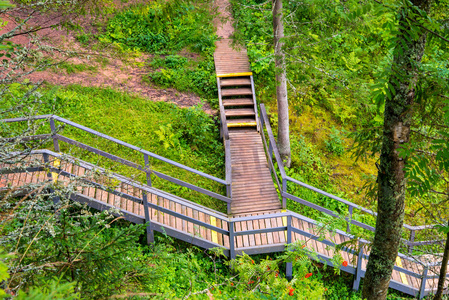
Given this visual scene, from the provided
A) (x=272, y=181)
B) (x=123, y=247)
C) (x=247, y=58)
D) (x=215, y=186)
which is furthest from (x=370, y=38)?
(x=123, y=247)

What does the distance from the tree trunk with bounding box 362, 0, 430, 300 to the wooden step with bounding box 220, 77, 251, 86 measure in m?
8.80

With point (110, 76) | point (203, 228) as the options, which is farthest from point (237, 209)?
point (110, 76)

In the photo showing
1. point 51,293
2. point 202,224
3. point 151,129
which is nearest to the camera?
point 51,293

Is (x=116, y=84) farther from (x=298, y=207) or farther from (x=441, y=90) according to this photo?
(x=441, y=90)

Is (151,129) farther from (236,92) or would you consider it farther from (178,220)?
(178,220)

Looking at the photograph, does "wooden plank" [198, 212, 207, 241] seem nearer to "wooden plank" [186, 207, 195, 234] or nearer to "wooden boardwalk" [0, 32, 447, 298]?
"wooden boardwalk" [0, 32, 447, 298]

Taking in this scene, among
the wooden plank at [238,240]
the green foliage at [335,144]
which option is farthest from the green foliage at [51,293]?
the green foliage at [335,144]

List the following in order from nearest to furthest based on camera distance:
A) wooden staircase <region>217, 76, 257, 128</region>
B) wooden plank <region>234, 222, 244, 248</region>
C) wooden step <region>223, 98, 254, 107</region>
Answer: wooden plank <region>234, 222, 244, 248</region>
wooden staircase <region>217, 76, 257, 128</region>
wooden step <region>223, 98, 254, 107</region>

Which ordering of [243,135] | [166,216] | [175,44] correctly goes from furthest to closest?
[175,44] < [243,135] < [166,216]

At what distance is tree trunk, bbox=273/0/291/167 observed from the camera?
9.61m

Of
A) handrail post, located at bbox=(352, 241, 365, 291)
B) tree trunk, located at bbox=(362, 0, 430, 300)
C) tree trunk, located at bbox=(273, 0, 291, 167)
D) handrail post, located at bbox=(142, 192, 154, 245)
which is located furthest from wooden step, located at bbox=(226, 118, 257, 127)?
tree trunk, located at bbox=(362, 0, 430, 300)

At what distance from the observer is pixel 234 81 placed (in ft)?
42.0

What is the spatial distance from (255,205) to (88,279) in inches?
253

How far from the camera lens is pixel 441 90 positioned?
3.95 m
